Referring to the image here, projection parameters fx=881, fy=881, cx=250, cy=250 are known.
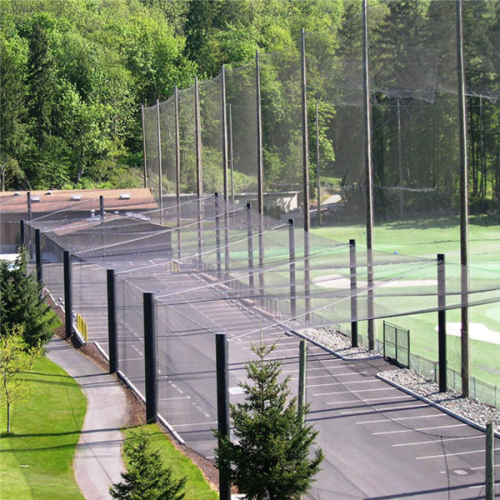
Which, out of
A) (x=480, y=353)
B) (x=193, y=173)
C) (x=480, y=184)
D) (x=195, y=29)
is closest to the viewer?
(x=480, y=353)

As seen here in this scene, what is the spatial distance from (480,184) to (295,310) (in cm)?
2689

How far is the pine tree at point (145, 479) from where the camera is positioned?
10.7 m

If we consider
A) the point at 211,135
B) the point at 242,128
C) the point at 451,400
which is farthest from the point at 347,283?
the point at 211,135

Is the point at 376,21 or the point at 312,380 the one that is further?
the point at 376,21

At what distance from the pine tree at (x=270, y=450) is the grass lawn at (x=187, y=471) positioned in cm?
206

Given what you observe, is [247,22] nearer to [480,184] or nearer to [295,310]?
[480,184]

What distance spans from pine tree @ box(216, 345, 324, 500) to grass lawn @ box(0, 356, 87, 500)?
3.64m

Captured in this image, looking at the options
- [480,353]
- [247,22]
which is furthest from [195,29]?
[480,353]

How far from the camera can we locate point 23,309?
74.5 ft

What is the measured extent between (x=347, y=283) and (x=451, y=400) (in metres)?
3.72

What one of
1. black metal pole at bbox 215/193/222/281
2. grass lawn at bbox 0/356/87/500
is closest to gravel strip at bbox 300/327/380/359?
black metal pole at bbox 215/193/222/281

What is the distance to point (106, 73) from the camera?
7731 centimetres

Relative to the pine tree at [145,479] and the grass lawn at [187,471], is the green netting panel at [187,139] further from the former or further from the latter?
the pine tree at [145,479]

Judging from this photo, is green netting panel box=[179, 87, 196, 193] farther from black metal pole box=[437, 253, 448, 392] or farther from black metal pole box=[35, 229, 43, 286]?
black metal pole box=[437, 253, 448, 392]
